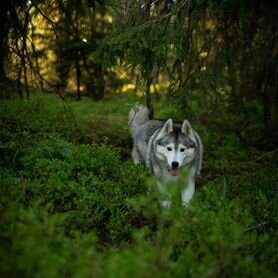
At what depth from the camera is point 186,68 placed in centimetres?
752

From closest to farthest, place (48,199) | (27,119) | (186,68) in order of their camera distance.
A: (48,199), (27,119), (186,68)

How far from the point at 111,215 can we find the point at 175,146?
62.0 inches

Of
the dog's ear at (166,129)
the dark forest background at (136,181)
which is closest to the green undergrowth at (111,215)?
the dark forest background at (136,181)

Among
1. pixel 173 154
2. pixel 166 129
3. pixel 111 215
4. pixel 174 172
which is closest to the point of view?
pixel 111 215

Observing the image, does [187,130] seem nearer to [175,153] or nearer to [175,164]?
[175,153]

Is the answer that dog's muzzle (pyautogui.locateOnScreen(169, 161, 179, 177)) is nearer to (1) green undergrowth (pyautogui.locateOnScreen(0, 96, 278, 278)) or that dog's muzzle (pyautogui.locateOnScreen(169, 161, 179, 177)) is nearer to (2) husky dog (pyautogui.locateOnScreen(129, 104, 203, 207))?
(2) husky dog (pyautogui.locateOnScreen(129, 104, 203, 207))

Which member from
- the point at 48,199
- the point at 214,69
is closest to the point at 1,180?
the point at 48,199

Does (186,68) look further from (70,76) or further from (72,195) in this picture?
(70,76)

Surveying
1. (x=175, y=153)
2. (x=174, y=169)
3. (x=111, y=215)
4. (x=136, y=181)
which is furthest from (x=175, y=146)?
(x=111, y=215)

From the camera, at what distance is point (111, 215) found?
16.4 feet

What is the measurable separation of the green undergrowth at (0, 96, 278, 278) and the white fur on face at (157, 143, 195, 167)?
422 mm

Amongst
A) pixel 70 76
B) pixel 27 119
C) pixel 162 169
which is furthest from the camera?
pixel 70 76

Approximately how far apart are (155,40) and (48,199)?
2440mm

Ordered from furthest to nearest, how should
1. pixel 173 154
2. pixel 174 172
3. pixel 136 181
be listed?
pixel 174 172 → pixel 173 154 → pixel 136 181
